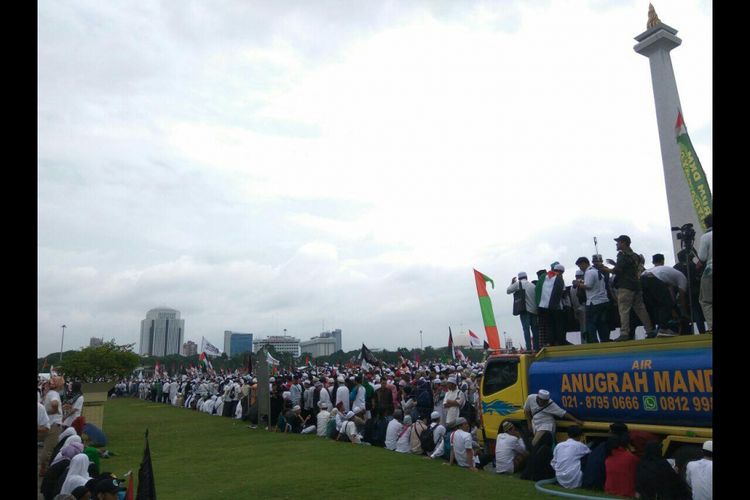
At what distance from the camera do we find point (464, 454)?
1137 centimetres

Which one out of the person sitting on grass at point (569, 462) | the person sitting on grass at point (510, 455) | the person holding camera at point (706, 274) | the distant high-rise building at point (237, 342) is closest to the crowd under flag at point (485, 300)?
the person sitting on grass at point (510, 455)

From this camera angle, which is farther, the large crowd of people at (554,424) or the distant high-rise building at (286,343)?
the distant high-rise building at (286,343)

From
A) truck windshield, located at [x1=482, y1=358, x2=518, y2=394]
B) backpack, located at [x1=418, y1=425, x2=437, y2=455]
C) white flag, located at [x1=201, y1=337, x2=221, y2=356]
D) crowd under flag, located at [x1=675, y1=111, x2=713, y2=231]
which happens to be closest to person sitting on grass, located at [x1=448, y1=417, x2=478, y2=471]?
truck windshield, located at [x1=482, y1=358, x2=518, y2=394]

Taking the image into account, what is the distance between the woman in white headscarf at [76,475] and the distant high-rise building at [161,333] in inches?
4751

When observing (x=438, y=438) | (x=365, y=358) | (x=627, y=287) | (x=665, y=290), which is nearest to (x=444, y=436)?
(x=438, y=438)

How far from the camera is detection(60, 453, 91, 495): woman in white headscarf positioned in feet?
23.0

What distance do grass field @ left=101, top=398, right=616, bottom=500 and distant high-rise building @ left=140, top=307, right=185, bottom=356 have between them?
368ft

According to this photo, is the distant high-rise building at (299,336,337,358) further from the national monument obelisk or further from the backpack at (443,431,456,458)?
the backpack at (443,431,456,458)

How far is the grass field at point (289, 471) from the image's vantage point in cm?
945

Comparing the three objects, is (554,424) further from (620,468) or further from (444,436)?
(444,436)

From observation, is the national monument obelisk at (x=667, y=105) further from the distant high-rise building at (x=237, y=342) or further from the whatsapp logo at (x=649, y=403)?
the distant high-rise building at (x=237, y=342)

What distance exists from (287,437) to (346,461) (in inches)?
204

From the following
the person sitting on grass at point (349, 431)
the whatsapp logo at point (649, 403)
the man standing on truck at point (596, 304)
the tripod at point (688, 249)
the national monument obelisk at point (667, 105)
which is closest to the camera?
the whatsapp logo at point (649, 403)
